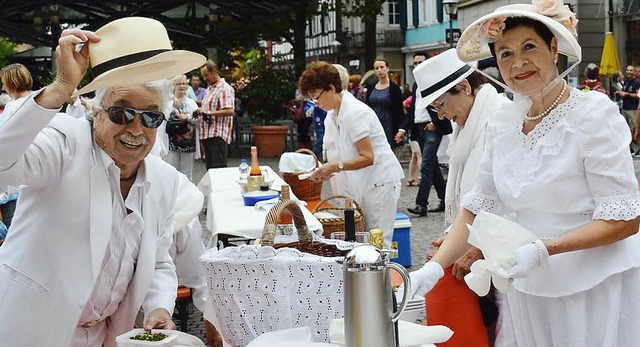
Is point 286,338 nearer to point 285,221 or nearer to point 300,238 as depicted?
point 300,238

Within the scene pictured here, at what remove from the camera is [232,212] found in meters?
5.64

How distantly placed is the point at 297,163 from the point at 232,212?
1560 mm

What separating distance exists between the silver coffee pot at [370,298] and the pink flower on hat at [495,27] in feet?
3.45

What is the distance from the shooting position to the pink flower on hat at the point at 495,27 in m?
2.94

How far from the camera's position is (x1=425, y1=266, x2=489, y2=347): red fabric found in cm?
358

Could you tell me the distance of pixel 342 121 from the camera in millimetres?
6312

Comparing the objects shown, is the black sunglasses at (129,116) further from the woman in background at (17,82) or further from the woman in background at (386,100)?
the woman in background at (386,100)

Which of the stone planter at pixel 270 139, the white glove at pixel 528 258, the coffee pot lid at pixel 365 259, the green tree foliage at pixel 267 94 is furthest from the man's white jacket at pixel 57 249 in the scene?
the green tree foliage at pixel 267 94

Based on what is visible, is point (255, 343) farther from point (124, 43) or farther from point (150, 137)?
point (124, 43)

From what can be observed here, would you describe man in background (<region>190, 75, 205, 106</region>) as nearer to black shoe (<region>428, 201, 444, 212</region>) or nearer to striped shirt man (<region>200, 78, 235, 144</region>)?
striped shirt man (<region>200, 78, 235, 144</region>)

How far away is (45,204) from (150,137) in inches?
15.6

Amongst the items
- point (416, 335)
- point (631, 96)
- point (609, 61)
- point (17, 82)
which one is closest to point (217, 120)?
point (17, 82)

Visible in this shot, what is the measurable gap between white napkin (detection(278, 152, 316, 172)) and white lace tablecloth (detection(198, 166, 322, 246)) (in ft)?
0.41

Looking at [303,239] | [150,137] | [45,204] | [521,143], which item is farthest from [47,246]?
[521,143]
